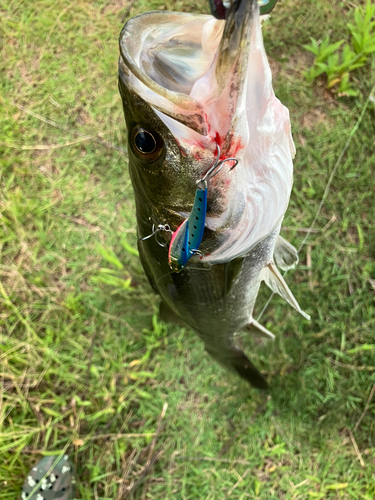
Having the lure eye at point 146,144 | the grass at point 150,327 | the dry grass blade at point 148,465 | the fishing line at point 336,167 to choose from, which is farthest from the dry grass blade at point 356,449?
the lure eye at point 146,144

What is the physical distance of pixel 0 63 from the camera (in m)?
2.92

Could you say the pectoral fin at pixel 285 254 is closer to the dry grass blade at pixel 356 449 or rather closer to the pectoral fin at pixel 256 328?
the pectoral fin at pixel 256 328

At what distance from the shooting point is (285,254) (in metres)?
1.69

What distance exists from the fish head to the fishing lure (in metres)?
0.03

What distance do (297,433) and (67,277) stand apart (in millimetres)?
2001

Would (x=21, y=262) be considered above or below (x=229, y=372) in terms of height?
above

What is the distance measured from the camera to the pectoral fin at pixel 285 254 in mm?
1663

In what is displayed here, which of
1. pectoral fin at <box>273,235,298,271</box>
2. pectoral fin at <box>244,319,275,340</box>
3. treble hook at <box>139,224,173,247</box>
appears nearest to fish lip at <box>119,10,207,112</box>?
treble hook at <box>139,224,173,247</box>

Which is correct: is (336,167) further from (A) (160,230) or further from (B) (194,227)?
(B) (194,227)

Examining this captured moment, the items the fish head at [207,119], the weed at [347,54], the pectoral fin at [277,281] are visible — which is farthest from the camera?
the weed at [347,54]

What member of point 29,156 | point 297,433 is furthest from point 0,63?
point 297,433

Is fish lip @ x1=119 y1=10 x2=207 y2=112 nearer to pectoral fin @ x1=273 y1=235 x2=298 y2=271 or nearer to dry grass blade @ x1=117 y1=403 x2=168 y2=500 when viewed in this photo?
pectoral fin @ x1=273 y1=235 x2=298 y2=271

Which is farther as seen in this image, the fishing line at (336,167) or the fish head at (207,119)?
the fishing line at (336,167)

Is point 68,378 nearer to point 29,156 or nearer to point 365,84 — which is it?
point 29,156
